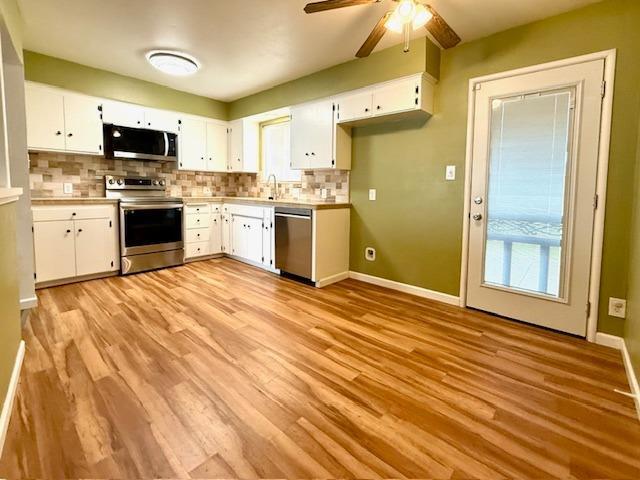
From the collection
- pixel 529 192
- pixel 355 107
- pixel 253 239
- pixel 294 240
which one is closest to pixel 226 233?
pixel 253 239

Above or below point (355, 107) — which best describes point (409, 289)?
below

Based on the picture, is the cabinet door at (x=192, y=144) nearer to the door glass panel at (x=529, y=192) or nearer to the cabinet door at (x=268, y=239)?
the cabinet door at (x=268, y=239)

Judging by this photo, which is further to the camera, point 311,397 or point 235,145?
point 235,145

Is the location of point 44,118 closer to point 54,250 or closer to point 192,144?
point 54,250

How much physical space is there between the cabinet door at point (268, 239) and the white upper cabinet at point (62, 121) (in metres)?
2.09

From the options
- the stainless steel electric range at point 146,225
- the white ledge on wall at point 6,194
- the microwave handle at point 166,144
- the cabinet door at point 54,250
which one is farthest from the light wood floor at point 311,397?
the microwave handle at point 166,144

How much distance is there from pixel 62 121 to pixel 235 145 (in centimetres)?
214

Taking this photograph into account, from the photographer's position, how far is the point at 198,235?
4.77m

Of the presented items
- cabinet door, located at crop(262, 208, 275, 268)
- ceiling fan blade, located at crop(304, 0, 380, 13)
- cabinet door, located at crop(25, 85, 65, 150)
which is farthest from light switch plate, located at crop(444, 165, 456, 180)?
cabinet door, located at crop(25, 85, 65, 150)

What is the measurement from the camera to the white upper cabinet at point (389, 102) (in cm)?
301

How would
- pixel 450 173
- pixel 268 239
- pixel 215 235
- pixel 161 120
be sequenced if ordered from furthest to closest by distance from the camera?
pixel 215 235
pixel 161 120
pixel 268 239
pixel 450 173

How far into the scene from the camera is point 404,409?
65.5 inches

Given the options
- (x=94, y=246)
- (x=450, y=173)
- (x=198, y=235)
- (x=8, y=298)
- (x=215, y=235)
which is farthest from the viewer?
(x=215, y=235)

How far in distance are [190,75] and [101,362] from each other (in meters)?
3.35
